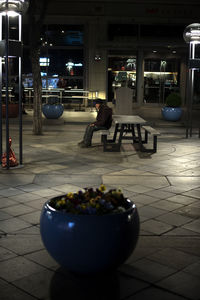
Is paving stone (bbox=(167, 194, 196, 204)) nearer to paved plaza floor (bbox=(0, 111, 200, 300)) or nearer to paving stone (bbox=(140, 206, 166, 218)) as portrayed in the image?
paved plaza floor (bbox=(0, 111, 200, 300))

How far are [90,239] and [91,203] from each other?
410 mm

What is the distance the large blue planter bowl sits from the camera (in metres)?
4.62

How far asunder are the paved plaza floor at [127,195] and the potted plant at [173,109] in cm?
462

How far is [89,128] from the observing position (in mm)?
12961

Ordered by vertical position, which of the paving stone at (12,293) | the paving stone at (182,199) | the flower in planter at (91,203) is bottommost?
the paving stone at (12,293)

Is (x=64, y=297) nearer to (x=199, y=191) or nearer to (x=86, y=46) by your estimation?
(x=199, y=191)

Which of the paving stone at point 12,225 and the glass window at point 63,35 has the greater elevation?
the glass window at point 63,35

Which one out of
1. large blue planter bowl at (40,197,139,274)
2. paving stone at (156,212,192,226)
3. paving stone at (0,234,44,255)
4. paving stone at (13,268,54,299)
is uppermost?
large blue planter bowl at (40,197,139,274)

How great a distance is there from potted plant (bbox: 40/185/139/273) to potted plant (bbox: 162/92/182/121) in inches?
585

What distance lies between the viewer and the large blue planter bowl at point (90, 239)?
462 centimetres

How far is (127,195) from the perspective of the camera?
834 cm

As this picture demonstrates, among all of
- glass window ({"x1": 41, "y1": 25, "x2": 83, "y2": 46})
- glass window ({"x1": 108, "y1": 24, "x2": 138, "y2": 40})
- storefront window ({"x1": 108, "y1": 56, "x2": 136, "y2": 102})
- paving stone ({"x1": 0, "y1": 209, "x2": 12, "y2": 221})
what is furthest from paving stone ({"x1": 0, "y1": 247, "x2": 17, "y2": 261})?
glass window ({"x1": 41, "y1": 25, "x2": 83, "y2": 46})

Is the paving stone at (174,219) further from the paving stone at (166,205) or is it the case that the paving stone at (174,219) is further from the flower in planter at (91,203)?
the flower in planter at (91,203)

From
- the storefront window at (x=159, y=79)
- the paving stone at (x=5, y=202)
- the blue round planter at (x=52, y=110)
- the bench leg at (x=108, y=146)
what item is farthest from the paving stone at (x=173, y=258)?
the storefront window at (x=159, y=79)
